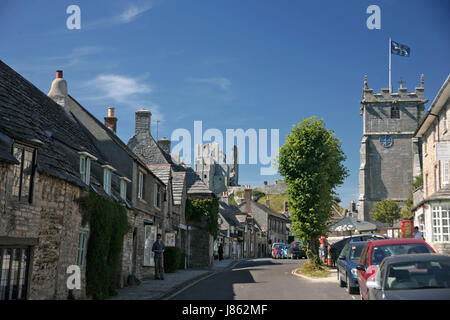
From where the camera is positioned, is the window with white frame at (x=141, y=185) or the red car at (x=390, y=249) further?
the window with white frame at (x=141, y=185)

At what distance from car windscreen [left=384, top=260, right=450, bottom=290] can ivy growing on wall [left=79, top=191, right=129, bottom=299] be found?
8558mm

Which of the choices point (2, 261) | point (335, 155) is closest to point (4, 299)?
point (2, 261)

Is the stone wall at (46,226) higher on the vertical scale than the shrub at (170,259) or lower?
higher

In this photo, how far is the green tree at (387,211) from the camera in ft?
212

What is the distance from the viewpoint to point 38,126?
12867 millimetres

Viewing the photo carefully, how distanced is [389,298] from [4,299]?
7.51m

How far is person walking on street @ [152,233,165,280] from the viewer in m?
20.2

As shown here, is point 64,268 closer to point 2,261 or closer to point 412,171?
point 2,261

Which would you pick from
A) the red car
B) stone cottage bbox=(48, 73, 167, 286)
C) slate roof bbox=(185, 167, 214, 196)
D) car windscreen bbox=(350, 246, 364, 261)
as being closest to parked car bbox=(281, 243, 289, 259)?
slate roof bbox=(185, 167, 214, 196)

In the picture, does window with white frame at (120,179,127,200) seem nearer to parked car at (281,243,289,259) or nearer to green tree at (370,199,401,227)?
parked car at (281,243,289,259)

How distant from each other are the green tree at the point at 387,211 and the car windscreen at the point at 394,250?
55335 mm

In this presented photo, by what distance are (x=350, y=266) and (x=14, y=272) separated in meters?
9.43

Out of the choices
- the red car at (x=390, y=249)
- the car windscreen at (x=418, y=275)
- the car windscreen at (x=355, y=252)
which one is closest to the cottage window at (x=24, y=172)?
the car windscreen at (x=418, y=275)

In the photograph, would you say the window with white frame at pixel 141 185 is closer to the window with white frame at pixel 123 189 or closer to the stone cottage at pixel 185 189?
the window with white frame at pixel 123 189
